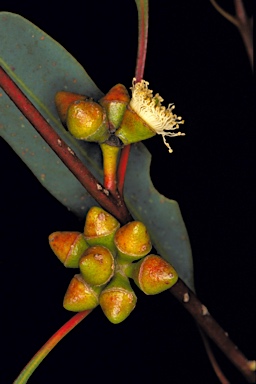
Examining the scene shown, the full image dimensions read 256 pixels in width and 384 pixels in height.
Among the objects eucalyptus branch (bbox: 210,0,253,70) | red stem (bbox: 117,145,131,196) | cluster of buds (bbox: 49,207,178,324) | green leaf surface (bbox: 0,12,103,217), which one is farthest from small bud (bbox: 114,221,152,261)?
eucalyptus branch (bbox: 210,0,253,70)

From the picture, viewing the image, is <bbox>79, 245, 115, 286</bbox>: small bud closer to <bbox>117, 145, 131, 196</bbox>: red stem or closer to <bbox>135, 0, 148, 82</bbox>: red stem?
<bbox>117, 145, 131, 196</bbox>: red stem

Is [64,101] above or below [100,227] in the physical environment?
above

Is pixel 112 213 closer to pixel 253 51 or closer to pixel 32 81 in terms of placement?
pixel 32 81

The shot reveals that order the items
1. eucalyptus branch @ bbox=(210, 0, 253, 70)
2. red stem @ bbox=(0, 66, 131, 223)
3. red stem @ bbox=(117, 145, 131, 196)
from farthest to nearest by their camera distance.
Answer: eucalyptus branch @ bbox=(210, 0, 253, 70) < red stem @ bbox=(117, 145, 131, 196) < red stem @ bbox=(0, 66, 131, 223)

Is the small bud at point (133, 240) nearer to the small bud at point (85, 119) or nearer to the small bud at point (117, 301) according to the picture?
the small bud at point (117, 301)

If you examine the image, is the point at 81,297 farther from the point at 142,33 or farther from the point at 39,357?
the point at 142,33

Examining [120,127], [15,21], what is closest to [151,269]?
[120,127]

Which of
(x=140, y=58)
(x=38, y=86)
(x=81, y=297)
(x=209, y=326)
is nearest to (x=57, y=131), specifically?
(x=38, y=86)
